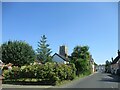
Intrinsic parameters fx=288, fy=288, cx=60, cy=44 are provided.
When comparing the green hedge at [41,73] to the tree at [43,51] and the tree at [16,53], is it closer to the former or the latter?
the tree at [16,53]

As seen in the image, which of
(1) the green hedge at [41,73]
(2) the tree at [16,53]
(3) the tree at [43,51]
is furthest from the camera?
(3) the tree at [43,51]

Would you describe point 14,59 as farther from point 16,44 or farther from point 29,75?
point 29,75

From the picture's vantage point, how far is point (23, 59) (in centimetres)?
4559

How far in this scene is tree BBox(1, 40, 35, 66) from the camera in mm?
45219

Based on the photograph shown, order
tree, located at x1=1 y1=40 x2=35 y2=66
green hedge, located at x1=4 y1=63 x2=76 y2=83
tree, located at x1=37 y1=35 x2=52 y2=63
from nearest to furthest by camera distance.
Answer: green hedge, located at x1=4 y1=63 x2=76 y2=83 < tree, located at x1=1 y1=40 x2=35 y2=66 < tree, located at x1=37 y1=35 x2=52 y2=63

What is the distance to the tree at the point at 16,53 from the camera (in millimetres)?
45219

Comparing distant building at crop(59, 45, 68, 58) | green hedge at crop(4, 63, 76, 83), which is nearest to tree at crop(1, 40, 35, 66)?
green hedge at crop(4, 63, 76, 83)

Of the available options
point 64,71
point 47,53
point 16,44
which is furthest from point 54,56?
point 64,71

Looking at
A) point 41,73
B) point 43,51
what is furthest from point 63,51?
point 41,73

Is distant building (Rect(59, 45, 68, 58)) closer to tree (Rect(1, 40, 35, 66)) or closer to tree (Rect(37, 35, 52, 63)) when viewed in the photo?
tree (Rect(37, 35, 52, 63))

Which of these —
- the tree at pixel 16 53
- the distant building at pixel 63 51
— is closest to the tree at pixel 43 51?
the distant building at pixel 63 51

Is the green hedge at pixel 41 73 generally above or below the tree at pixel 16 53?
below

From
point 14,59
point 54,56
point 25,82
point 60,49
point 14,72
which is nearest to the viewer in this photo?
point 25,82

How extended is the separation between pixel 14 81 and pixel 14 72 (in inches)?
66.7
